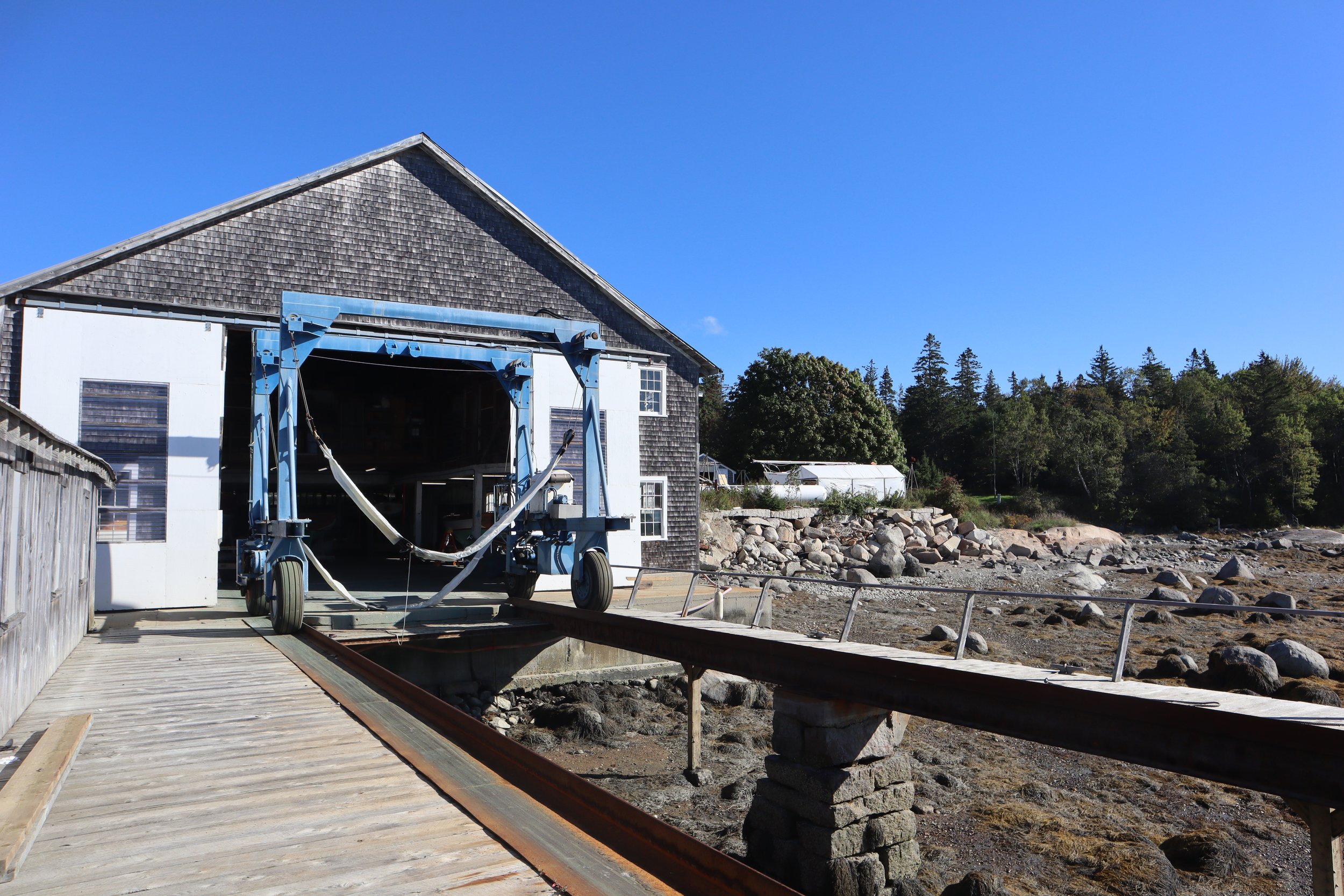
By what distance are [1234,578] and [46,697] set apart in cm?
3382

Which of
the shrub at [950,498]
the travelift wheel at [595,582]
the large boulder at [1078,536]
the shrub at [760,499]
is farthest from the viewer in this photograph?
the shrub at [950,498]

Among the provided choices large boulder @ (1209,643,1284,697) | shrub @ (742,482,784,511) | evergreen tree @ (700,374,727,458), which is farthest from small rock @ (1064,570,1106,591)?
evergreen tree @ (700,374,727,458)

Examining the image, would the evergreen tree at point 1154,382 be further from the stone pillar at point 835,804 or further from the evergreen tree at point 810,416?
the stone pillar at point 835,804

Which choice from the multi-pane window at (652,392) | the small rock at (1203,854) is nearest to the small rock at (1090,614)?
the multi-pane window at (652,392)

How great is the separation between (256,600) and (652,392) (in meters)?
9.80

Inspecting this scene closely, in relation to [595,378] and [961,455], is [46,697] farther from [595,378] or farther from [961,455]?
[961,455]

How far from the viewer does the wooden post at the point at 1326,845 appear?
5055mm

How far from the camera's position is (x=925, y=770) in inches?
423

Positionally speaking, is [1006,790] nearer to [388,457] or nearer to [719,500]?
[388,457]

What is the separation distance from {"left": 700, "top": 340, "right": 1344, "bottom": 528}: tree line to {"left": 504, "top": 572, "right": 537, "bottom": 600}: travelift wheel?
40769mm

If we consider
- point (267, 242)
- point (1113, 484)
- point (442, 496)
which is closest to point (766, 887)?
point (267, 242)

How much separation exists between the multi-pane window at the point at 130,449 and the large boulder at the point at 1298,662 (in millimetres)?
17781

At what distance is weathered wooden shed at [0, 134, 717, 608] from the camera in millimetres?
13383

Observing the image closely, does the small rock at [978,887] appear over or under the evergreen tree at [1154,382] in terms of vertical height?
under
